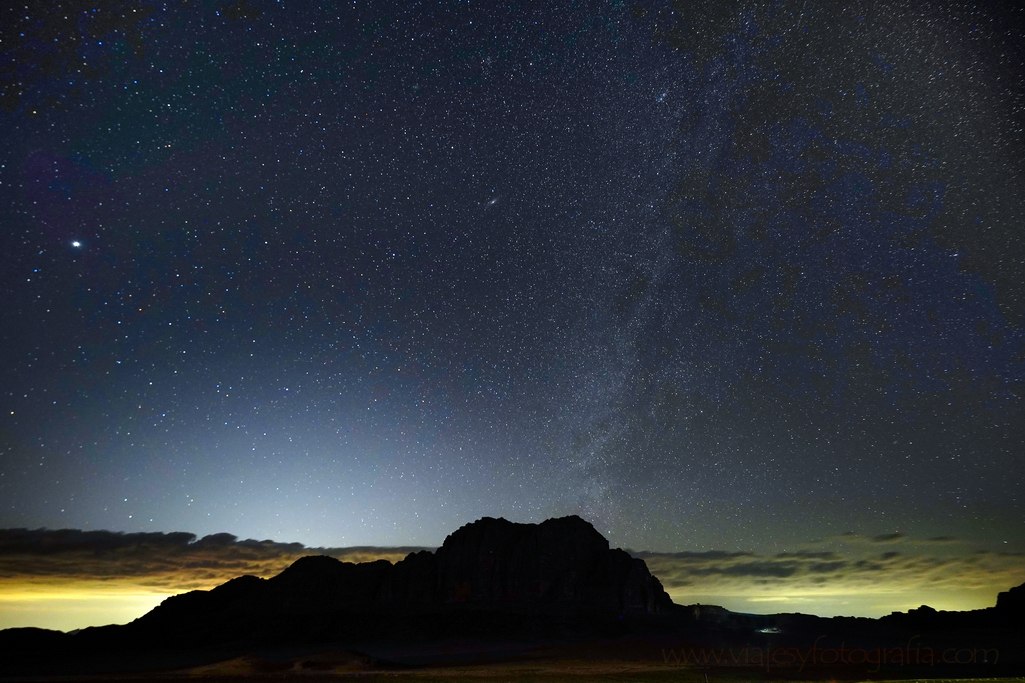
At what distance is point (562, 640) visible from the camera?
150125 mm

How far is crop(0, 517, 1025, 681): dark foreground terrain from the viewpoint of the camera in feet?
290

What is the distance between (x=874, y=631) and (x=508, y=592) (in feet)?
292

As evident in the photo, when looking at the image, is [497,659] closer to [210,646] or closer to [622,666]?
[622,666]

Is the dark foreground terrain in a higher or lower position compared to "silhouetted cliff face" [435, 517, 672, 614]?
lower

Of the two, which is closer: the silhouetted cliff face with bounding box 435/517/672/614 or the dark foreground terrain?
the dark foreground terrain

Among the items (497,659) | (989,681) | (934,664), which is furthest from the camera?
(497,659)

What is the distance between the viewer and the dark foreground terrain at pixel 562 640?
290ft

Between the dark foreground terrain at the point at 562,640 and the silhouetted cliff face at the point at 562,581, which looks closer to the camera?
the dark foreground terrain at the point at 562,640

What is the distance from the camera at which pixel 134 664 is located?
157375 millimetres

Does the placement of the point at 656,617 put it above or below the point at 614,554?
below

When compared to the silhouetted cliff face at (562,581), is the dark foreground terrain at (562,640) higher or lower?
lower

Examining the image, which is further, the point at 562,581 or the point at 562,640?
the point at 562,581

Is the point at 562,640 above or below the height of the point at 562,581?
below

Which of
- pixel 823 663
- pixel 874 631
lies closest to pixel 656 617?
pixel 874 631
